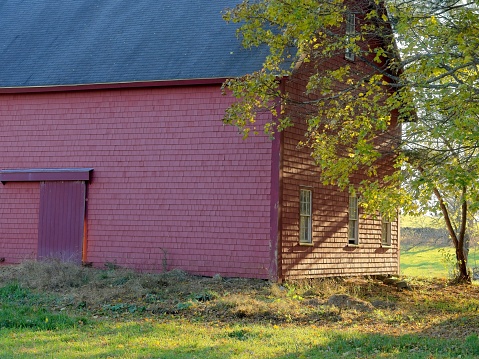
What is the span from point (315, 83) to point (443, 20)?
2996 mm

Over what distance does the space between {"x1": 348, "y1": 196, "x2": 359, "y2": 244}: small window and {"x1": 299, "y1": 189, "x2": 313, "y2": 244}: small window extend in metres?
2.52

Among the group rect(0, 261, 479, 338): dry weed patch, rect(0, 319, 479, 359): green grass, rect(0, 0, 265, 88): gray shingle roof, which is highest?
rect(0, 0, 265, 88): gray shingle roof

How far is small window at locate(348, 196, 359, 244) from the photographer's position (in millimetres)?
21594

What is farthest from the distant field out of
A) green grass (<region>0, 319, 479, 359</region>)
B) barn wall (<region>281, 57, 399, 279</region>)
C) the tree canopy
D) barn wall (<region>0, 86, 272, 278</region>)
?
green grass (<region>0, 319, 479, 359</region>)

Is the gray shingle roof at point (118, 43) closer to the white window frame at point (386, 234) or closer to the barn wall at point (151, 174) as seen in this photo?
the barn wall at point (151, 174)

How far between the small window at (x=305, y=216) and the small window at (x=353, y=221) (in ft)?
8.26

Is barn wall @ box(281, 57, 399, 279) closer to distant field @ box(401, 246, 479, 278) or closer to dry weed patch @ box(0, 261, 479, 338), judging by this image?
dry weed patch @ box(0, 261, 479, 338)

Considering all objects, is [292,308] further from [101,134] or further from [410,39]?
[101,134]

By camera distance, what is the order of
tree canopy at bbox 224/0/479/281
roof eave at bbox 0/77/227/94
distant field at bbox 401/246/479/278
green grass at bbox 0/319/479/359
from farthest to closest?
distant field at bbox 401/246/479/278 < roof eave at bbox 0/77/227/94 < tree canopy at bbox 224/0/479/281 < green grass at bbox 0/319/479/359

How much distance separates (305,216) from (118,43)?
23.7 ft

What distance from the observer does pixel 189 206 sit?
61.2 ft

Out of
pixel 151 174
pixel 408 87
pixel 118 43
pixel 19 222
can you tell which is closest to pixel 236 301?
pixel 408 87

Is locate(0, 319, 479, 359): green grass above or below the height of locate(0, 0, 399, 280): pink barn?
below

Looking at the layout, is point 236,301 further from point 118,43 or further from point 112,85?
point 118,43
